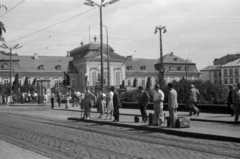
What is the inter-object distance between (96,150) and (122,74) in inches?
3543

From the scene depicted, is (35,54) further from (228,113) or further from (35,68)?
(228,113)

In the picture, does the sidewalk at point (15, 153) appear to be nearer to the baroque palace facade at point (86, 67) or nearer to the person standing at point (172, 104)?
the person standing at point (172, 104)

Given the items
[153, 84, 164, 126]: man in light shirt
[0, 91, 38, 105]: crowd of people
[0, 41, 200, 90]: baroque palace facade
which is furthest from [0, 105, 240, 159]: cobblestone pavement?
[0, 41, 200, 90]: baroque palace facade

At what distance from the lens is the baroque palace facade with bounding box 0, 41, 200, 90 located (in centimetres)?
9594

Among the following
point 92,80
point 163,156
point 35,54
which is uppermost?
point 35,54

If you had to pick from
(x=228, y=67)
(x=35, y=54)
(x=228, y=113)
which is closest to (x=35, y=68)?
(x=35, y=54)

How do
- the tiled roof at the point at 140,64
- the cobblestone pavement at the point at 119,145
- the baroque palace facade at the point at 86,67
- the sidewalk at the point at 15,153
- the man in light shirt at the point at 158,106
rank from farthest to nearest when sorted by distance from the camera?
the tiled roof at the point at 140,64, the baroque palace facade at the point at 86,67, the man in light shirt at the point at 158,106, the cobblestone pavement at the point at 119,145, the sidewalk at the point at 15,153

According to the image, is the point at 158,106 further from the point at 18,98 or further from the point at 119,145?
the point at 18,98

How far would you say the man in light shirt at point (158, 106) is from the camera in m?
16.2

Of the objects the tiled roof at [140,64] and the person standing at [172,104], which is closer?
the person standing at [172,104]

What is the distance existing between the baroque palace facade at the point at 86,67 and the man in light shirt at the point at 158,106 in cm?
7710

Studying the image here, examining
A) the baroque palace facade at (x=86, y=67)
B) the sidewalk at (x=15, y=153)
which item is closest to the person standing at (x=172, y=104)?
the sidewalk at (x=15, y=153)

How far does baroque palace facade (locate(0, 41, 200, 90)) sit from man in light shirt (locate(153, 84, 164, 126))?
7710cm

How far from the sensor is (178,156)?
9414 mm
